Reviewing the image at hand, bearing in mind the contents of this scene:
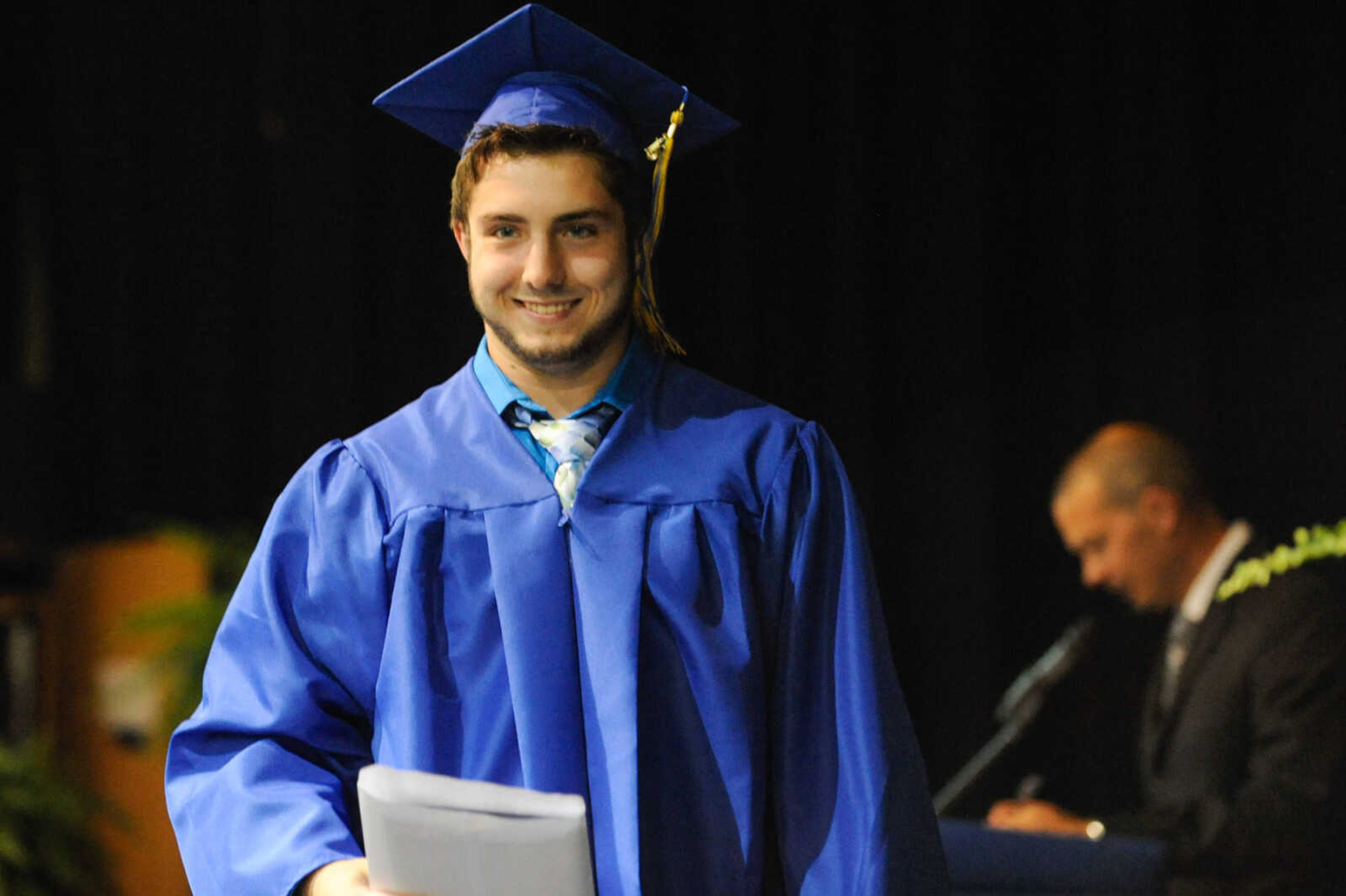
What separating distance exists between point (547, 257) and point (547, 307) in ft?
0.18

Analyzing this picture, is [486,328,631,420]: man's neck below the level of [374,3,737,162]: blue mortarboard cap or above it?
below

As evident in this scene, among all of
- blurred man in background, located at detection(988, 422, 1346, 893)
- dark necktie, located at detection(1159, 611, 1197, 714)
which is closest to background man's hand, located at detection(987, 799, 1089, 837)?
blurred man in background, located at detection(988, 422, 1346, 893)

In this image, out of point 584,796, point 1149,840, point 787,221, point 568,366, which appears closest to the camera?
point 584,796

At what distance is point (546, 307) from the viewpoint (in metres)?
1.59

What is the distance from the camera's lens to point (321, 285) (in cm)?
376

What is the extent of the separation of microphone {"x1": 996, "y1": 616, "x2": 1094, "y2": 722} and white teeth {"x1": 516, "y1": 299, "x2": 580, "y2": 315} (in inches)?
77.0

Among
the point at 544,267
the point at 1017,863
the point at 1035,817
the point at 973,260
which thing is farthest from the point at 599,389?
the point at 1035,817

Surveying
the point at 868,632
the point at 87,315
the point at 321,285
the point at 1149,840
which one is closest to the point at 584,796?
the point at 868,632

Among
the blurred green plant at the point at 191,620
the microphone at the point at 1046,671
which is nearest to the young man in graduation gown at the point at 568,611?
the microphone at the point at 1046,671

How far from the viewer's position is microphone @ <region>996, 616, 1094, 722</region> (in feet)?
10.5

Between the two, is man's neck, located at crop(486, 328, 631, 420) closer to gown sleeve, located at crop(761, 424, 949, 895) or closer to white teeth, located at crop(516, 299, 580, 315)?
white teeth, located at crop(516, 299, 580, 315)

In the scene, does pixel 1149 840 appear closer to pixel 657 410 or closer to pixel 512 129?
pixel 657 410

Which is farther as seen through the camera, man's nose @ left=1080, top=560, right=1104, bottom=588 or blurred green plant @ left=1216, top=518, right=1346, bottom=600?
man's nose @ left=1080, top=560, right=1104, bottom=588

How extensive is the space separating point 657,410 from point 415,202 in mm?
1927
